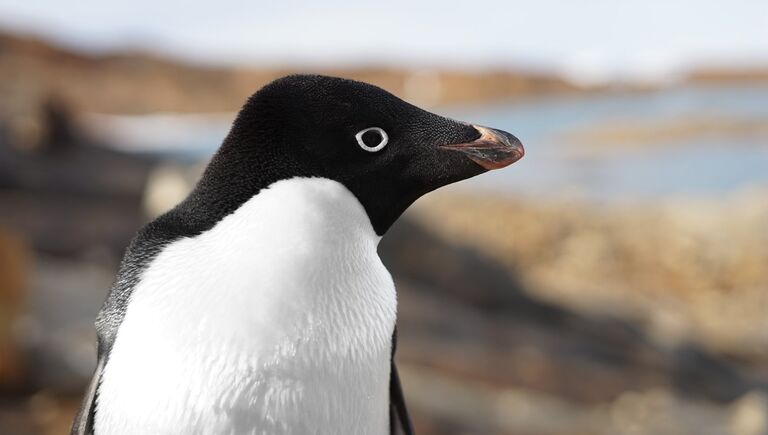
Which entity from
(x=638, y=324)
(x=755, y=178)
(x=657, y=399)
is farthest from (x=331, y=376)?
(x=755, y=178)

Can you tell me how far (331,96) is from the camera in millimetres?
1009

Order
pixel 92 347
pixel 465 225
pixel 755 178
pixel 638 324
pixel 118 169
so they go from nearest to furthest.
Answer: pixel 92 347, pixel 638 324, pixel 118 169, pixel 465 225, pixel 755 178

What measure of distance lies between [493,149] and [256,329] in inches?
13.9

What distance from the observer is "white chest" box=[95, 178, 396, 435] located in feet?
3.26

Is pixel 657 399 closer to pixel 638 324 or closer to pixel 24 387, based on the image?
pixel 638 324

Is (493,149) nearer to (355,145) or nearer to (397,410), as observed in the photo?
(355,145)

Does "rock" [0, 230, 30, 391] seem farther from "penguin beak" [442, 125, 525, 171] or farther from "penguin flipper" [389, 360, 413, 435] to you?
"penguin beak" [442, 125, 525, 171]

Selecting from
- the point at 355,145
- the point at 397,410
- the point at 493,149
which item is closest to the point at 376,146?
the point at 355,145

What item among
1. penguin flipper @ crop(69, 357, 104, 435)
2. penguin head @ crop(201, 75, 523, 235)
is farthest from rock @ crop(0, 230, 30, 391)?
penguin head @ crop(201, 75, 523, 235)

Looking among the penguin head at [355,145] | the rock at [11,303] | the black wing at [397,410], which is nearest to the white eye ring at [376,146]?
the penguin head at [355,145]

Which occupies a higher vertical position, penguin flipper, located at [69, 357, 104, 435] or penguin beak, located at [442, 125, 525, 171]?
penguin beak, located at [442, 125, 525, 171]

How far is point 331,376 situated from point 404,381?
2661 mm

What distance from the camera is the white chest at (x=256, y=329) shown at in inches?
39.1

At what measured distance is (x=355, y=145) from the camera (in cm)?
103
